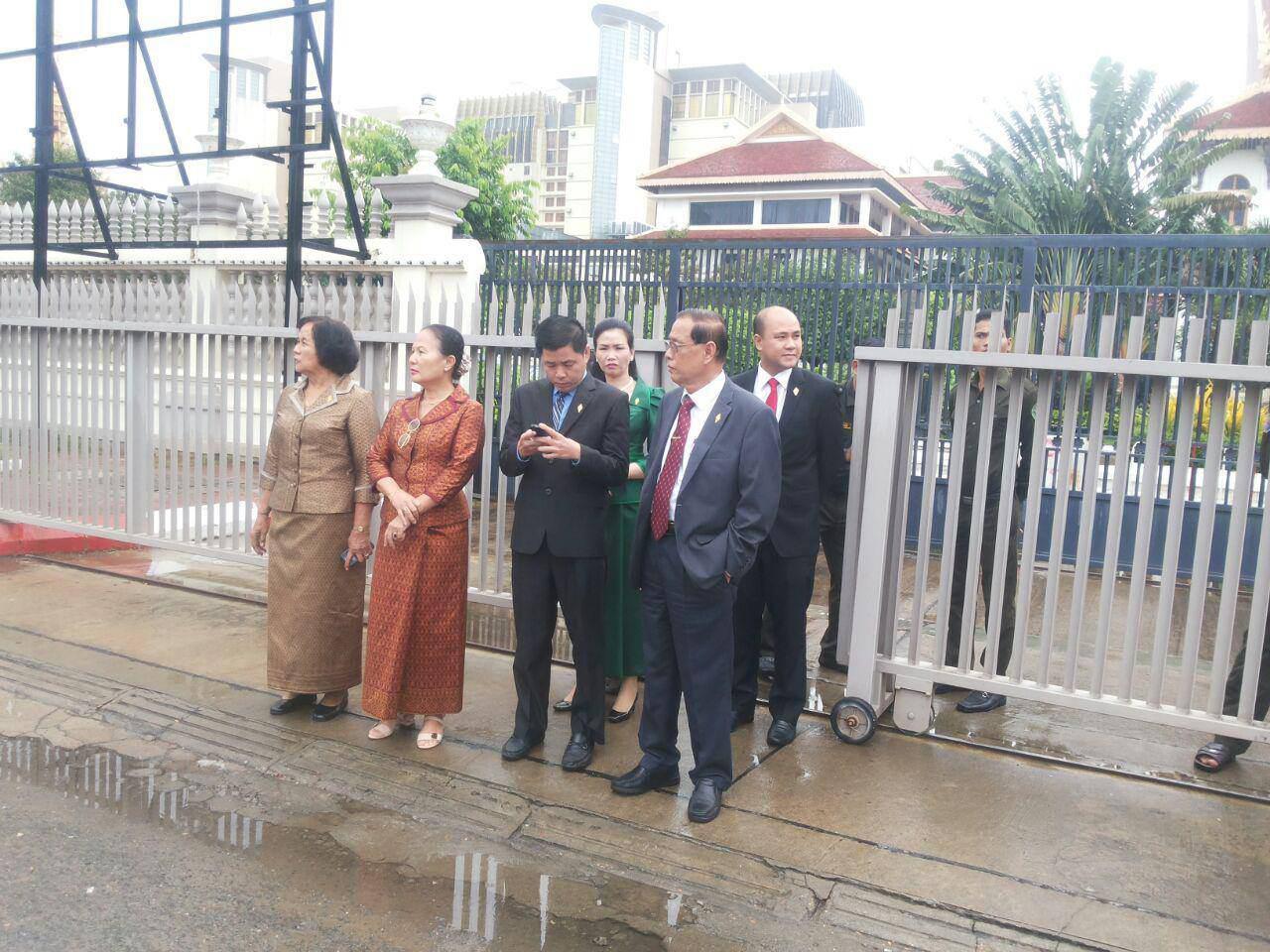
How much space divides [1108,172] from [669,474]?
70.7 ft

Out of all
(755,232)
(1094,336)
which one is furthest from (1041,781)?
(755,232)

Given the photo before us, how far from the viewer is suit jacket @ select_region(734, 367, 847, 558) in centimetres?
454

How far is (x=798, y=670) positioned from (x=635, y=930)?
5.74 feet

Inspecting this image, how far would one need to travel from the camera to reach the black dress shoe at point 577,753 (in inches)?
164

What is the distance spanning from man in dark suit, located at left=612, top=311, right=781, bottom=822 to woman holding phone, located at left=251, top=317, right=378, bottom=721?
143cm

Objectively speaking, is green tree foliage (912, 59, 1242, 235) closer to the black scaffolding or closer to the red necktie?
the black scaffolding

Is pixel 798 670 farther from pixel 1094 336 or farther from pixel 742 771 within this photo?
pixel 1094 336

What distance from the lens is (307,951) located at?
9.48ft

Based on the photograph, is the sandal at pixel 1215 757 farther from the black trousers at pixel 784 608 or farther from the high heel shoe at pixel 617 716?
the high heel shoe at pixel 617 716

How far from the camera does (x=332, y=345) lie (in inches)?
178

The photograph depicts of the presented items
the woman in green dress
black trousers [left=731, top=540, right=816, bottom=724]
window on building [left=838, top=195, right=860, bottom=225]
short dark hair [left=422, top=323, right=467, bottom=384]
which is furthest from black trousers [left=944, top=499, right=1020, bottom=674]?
→ window on building [left=838, top=195, right=860, bottom=225]

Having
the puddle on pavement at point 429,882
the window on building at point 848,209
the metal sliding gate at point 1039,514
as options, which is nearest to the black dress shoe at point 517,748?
the puddle on pavement at point 429,882

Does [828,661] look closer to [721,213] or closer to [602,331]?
[602,331]

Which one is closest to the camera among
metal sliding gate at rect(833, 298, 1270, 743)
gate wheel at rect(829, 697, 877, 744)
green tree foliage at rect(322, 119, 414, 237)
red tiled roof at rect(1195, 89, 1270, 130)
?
metal sliding gate at rect(833, 298, 1270, 743)
